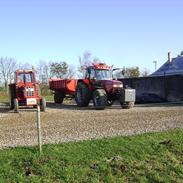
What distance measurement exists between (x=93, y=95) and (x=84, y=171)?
56.2ft

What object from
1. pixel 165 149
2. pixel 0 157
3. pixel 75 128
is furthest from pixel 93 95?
pixel 0 157

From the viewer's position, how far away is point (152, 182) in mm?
9148

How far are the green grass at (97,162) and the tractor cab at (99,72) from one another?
608 inches

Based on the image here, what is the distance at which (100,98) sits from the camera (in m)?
25.1

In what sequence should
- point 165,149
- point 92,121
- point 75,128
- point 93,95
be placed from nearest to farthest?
point 165,149 → point 75,128 → point 92,121 → point 93,95

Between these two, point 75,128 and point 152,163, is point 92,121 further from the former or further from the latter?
point 152,163

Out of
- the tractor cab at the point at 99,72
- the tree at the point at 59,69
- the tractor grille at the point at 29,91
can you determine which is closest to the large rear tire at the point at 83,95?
the tractor cab at the point at 99,72

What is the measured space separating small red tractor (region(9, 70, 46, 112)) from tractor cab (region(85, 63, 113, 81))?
3.59 m

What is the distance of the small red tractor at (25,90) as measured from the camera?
24.8 meters

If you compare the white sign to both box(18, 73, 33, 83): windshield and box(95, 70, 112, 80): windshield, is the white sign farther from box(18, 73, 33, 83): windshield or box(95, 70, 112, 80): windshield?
box(95, 70, 112, 80): windshield

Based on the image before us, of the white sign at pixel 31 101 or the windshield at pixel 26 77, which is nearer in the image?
the white sign at pixel 31 101

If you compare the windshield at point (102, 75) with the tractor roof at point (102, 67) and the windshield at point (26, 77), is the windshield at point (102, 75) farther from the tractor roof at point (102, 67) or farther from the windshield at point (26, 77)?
the windshield at point (26, 77)

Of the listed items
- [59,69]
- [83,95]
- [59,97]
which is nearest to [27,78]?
[83,95]

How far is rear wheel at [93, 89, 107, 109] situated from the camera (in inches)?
981
